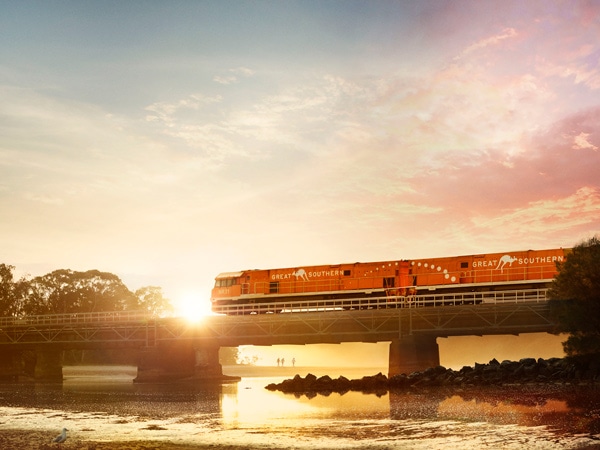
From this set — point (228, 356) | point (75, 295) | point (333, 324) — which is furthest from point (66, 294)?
point (333, 324)

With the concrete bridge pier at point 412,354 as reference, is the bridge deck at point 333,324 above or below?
above

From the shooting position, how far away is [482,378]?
53.8 m

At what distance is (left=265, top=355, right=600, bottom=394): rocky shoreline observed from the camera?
48688mm

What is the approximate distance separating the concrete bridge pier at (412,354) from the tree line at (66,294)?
85.6 meters

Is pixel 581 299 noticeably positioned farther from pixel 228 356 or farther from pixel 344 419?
pixel 228 356

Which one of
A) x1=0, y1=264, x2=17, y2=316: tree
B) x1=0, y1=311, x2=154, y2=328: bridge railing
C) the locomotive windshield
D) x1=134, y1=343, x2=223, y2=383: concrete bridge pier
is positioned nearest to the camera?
the locomotive windshield

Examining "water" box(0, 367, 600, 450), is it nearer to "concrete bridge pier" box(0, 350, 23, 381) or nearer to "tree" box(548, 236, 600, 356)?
"tree" box(548, 236, 600, 356)

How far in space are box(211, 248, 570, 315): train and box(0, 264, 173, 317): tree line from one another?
228 ft

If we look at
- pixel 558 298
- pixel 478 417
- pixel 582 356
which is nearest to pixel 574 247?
pixel 558 298

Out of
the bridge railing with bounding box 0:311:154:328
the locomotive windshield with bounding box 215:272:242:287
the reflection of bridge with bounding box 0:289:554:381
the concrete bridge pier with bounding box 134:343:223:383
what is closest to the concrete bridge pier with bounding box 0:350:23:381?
the reflection of bridge with bounding box 0:289:554:381

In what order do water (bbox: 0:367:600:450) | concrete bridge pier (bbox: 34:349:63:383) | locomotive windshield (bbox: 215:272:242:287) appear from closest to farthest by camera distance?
water (bbox: 0:367:600:450) → locomotive windshield (bbox: 215:272:242:287) → concrete bridge pier (bbox: 34:349:63:383)

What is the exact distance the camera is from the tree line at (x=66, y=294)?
142700mm

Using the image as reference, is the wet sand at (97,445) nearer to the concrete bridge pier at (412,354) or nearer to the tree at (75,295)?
the concrete bridge pier at (412,354)

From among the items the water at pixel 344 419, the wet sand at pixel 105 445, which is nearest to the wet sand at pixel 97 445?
the wet sand at pixel 105 445
